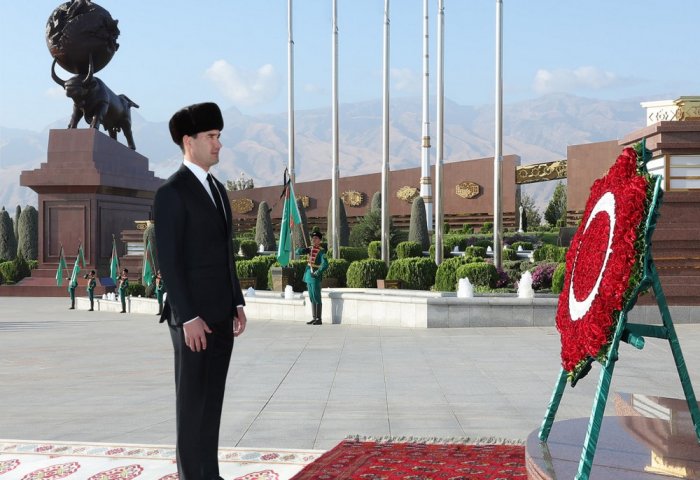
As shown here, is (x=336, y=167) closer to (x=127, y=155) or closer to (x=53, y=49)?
(x=127, y=155)

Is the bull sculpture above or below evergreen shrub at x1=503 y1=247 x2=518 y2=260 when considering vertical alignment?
above

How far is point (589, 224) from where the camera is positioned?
3.97m

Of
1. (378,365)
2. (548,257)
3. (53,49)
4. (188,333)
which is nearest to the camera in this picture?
(188,333)

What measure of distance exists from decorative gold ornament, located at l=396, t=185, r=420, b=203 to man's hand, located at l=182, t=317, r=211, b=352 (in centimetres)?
4182

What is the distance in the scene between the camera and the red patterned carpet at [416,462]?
466cm

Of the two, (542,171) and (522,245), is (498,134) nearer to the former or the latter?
(522,245)

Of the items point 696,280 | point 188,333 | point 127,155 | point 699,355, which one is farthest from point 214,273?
point 127,155

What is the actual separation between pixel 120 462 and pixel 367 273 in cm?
1698

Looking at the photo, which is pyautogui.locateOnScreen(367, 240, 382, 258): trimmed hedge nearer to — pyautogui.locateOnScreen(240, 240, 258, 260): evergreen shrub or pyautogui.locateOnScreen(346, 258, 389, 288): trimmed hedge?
pyautogui.locateOnScreen(240, 240, 258, 260): evergreen shrub

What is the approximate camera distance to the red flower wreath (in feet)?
10.6

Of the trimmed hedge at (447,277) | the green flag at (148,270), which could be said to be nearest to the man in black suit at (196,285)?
the trimmed hedge at (447,277)

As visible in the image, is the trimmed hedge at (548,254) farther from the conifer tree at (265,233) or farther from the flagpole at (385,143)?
the conifer tree at (265,233)

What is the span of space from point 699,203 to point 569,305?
11.6 m

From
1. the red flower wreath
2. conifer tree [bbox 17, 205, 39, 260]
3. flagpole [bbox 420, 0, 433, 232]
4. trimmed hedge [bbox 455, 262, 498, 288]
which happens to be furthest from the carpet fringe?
conifer tree [bbox 17, 205, 39, 260]
